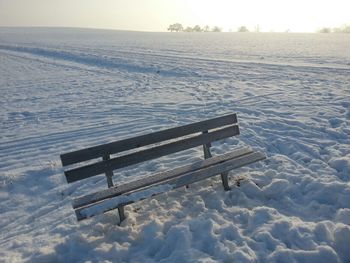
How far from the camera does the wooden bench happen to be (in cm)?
478

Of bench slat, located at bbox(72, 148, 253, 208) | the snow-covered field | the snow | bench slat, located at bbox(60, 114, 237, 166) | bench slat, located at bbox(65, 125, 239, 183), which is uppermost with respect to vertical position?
bench slat, located at bbox(60, 114, 237, 166)

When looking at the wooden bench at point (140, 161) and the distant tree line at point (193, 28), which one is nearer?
the wooden bench at point (140, 161)

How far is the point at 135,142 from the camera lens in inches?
206

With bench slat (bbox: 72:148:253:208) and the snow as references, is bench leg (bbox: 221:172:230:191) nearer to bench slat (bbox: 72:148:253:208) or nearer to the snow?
bench slat (bbox: 72:148:253:208)

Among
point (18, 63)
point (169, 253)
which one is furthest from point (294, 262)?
point (18, 63)

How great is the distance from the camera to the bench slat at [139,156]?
4.90m

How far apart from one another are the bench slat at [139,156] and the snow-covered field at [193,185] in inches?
27.5

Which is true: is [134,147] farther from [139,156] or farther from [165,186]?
[165,186]

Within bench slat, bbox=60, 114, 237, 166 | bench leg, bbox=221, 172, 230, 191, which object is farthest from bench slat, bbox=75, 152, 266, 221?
bench slat, bbox=60, 114, 237, 166

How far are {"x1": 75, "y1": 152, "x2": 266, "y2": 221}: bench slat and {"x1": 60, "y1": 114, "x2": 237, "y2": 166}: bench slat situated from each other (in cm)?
61

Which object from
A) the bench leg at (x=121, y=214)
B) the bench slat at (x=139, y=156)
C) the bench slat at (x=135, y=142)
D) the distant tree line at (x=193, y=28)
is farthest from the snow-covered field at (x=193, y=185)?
the distant tree line at (x=193, y=28)

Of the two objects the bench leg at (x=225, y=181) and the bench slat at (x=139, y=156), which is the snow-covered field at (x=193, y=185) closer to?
the bench leg at (x=225, y=181)

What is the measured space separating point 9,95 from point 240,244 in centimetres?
1169

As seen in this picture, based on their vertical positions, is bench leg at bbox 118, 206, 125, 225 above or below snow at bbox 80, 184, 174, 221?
below
